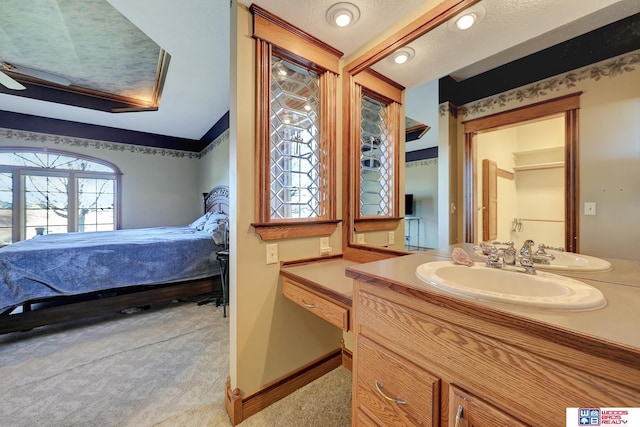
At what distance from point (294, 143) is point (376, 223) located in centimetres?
75

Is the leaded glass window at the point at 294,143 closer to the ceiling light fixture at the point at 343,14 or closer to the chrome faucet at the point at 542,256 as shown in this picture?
the ceiling light fixture at the point at 343,14

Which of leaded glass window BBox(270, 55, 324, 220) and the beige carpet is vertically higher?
leaded glass window BBox(270, 55, 324, 220)

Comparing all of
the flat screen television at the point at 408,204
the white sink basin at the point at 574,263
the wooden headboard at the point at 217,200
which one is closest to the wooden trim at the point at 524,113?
the flat screen television at the point at 408,204

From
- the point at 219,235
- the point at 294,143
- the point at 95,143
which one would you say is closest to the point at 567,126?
the point at 294,143

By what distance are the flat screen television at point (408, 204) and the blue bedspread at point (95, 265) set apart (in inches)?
103

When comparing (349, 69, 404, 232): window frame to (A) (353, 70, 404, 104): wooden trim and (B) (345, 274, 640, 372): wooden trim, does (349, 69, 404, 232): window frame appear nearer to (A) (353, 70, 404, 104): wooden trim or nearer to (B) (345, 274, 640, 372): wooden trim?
(A) (353, 70, 404, 104): wooden trim

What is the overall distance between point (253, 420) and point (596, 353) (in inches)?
61.0

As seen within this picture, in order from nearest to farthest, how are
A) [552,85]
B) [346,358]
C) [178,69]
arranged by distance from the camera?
[552,85] < [346,358] < [178,69]

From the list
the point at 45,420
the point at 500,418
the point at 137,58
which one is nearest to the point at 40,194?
the point at 137,58

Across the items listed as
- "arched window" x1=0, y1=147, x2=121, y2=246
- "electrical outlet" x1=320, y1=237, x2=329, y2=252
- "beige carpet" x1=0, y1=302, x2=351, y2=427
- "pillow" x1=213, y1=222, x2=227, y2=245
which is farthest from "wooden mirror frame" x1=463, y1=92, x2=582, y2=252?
"arched window" x1=0, y1=147, x2=121, y2=246

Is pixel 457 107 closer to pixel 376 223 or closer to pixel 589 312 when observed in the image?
pixel 376 223

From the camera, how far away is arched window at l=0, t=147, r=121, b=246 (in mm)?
4172

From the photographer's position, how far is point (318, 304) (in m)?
1.26

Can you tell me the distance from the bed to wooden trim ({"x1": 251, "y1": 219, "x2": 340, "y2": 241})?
203cm
